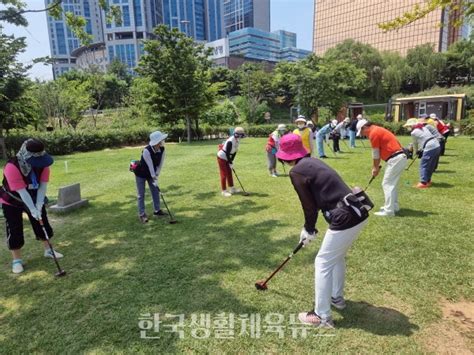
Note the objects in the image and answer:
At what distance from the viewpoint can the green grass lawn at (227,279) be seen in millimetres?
3314

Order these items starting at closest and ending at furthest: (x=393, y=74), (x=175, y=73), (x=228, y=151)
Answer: (x=228, y=151) → (x=175, y=73) → (x=393, y=74)

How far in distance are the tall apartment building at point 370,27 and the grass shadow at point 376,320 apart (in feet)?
293

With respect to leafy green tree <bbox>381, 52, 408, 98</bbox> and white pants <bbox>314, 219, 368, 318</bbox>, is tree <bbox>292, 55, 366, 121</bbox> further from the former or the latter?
white pants <bbox>314, 219, 368, 318</bbox>

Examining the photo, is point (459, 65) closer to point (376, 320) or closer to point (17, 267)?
point (376, 320)

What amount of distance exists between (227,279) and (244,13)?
6378 inches

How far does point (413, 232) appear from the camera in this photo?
5809mm

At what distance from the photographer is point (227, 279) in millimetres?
4426

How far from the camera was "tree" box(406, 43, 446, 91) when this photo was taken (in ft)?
182

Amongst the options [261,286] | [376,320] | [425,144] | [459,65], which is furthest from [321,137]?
[459,65]

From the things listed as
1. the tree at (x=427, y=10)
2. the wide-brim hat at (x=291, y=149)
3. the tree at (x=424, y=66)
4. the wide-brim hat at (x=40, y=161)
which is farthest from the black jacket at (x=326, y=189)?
the tree at (x=424, y=66)

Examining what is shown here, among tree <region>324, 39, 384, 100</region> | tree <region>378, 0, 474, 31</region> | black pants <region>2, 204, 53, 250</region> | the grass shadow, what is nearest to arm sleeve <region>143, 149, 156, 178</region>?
black pants <region>2, 204, 53, 250</region>

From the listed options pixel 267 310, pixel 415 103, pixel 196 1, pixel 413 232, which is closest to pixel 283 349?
pixel 267 310

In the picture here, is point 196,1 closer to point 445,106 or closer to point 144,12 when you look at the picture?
point 144,12

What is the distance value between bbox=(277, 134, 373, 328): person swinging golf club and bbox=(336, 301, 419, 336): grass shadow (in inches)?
19.4
